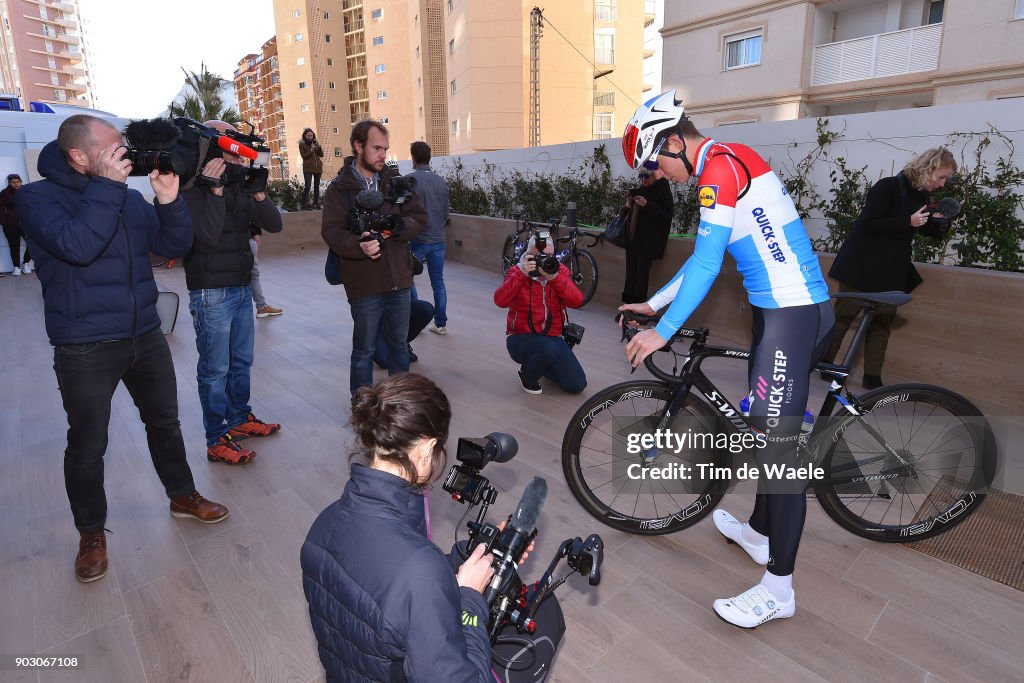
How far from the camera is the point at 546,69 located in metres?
33.5

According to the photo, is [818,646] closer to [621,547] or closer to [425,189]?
[621,547]

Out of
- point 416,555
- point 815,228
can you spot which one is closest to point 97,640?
point 416,555

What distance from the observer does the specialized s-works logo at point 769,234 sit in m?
2.27

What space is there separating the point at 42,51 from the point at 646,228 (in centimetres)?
12803

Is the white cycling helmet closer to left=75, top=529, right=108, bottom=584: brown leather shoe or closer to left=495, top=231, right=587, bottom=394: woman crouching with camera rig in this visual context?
left=495, top=231, right=587, bottom=394: woman crouching with camera rig

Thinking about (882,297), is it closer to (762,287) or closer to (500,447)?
(762,287)

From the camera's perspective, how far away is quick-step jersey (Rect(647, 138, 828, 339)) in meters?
2.22

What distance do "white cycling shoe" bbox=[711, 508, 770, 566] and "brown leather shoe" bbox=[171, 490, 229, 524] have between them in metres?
2.75

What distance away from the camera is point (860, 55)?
16.5 m

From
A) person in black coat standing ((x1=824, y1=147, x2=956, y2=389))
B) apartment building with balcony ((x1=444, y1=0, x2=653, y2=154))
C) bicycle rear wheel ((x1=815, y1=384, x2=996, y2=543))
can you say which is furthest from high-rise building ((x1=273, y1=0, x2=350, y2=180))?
bicycle rear wheel ((x1=815, y1=384, x2=996, y2=543))

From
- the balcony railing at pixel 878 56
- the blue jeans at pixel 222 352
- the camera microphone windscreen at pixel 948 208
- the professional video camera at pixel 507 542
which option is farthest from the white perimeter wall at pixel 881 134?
the balcony railing at pixel 878 56

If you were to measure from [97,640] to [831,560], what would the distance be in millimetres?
3411

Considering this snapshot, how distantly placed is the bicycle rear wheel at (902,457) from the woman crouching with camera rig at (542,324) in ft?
8.05

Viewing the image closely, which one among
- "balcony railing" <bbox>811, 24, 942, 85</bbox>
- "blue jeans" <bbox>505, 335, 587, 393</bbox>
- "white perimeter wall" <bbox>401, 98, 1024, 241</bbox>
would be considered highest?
"balcony railing" <bbox>811, 24, 942, 85</bbox>
